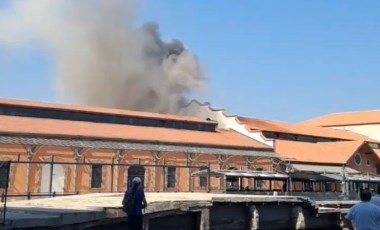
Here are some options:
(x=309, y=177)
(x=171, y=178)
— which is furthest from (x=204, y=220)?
(x=309, y=177)

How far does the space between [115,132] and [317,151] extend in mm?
22378

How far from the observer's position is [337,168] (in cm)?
4753

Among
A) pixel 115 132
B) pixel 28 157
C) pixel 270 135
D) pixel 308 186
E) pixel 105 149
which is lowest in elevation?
pixel 308 186

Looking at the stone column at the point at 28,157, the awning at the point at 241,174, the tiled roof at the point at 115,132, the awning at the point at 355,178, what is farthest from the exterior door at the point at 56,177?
the awning at the point at 355,178

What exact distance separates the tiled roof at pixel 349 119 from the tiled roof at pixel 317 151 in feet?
84.2

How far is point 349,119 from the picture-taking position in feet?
263

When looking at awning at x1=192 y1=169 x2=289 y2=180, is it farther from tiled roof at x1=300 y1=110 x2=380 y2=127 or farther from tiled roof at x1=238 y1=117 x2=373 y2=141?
tiled roof at x1=300 y1=110 x2=380 y2=127

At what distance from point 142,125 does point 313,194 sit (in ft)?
52.6

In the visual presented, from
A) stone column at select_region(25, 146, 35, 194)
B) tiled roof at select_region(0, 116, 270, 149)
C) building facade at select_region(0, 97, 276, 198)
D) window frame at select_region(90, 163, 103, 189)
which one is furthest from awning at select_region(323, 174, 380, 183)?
stone column at select_region(25, 146, 35, 194)

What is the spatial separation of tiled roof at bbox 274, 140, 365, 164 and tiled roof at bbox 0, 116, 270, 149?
10.2 ft

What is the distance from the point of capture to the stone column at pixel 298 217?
64.6 feet

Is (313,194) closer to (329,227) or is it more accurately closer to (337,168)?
(337,168)

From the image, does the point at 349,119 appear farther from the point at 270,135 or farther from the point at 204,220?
the point at 204,220

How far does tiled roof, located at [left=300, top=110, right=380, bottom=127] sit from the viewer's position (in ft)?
252
